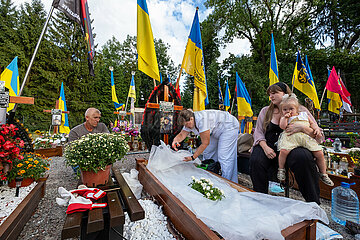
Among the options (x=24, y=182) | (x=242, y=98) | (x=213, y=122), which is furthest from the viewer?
(x=242, y=98)

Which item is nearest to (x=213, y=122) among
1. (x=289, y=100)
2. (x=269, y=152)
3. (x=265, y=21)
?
(x=269, y=152)

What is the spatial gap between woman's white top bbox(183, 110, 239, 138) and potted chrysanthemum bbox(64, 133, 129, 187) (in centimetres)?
119

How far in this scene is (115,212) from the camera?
3.50 feet

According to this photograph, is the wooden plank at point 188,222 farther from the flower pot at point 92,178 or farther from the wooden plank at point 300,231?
the flower pot at point 92,178

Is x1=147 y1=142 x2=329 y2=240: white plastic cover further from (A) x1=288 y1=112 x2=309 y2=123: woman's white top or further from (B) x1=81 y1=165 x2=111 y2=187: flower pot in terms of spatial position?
(A) x1=288 y1=112 x2=309 y2=123: woman's white top

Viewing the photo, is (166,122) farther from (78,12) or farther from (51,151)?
(51,151)

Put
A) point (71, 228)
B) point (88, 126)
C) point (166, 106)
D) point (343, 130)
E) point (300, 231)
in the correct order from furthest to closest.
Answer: point (343, 130), point (166, 106), point (88, 126), point (300, 231), point (71, 228)

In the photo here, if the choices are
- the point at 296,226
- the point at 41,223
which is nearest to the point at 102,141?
the point at 41,223

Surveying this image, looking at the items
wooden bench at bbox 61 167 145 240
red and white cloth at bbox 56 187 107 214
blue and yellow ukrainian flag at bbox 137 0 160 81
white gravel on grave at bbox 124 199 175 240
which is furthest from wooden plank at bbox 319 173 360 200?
blue and yellow ukrainian flag at bbox 137 0 160 81

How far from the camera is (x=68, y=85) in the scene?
46.1 ft

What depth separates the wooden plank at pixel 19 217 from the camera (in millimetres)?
1152

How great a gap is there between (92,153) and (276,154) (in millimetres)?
1857

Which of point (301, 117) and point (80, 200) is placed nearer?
point (80, 200)

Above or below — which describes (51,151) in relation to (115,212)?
below
